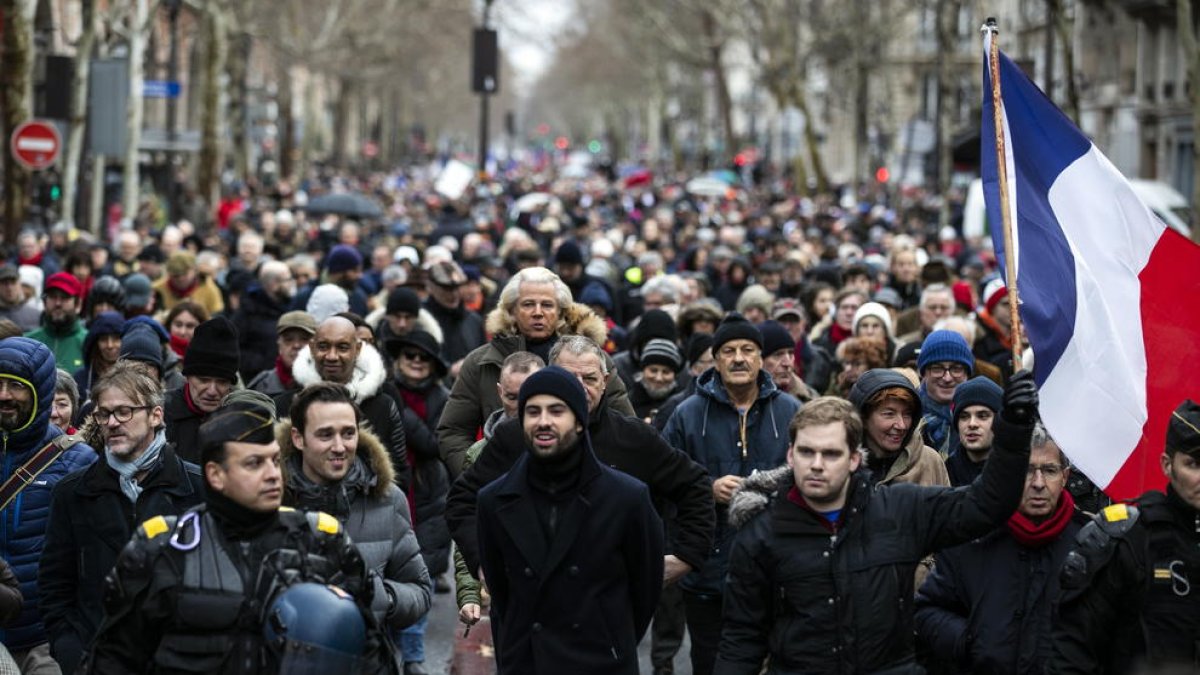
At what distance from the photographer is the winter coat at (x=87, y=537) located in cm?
600

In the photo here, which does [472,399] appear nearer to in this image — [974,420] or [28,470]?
[28,470]

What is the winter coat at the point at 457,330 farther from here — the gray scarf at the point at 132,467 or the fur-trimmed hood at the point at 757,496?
the fur-trimmed hood at the point at 757,496

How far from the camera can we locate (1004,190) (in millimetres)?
5973

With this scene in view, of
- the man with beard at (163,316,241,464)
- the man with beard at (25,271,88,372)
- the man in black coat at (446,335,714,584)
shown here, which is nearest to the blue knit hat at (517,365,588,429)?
the man in black coat at (446,335,714,584)

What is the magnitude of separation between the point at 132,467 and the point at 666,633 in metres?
3.26

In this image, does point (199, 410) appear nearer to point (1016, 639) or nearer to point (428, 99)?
point (1016, 639)

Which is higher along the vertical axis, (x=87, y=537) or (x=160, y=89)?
(x=160, y=89)

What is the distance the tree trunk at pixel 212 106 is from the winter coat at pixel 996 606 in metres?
27.2

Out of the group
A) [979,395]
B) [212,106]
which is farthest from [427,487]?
[212,106]

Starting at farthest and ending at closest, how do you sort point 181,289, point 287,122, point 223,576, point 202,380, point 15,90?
point 287,122 < point 15,90 < point 181,289 < point 202,380 < point 223,576

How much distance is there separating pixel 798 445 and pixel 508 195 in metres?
38.6

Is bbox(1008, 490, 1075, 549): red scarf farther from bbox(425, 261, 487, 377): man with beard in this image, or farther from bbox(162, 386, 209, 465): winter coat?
bbox(425, 261, 487, 377): man with beard

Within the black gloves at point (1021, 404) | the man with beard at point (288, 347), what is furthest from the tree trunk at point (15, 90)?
the black gloves at point (1021, 404)

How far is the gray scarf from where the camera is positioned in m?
6.16
